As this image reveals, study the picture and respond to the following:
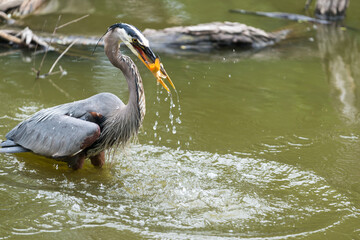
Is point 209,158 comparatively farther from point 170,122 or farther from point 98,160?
point 98,160

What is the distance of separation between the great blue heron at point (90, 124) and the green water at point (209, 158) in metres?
0.26

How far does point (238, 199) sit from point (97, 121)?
5.33 feet

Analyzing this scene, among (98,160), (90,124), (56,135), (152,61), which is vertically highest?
(152,61)

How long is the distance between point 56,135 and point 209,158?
65.3 inches

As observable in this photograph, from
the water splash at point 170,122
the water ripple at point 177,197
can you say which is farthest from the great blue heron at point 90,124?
the water splash at point 170,122

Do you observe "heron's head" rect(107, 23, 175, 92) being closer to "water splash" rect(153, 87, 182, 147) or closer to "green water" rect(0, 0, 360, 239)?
"green water" rect(0, 0, 360, 239)

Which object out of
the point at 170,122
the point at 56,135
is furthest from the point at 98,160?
the point at 170,122

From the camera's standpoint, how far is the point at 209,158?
5855mm

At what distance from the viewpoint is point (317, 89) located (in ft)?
27.6

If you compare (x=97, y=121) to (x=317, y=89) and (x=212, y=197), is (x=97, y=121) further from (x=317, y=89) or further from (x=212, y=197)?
(x=317, y=89)

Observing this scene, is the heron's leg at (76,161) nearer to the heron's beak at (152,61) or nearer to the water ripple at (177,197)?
the water ripple at (177,197)

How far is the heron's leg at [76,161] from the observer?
5.40m

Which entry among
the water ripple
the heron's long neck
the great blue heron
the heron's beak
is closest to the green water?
the water ripple

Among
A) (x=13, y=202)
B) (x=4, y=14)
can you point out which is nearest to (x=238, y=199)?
(x=13, y=202)
